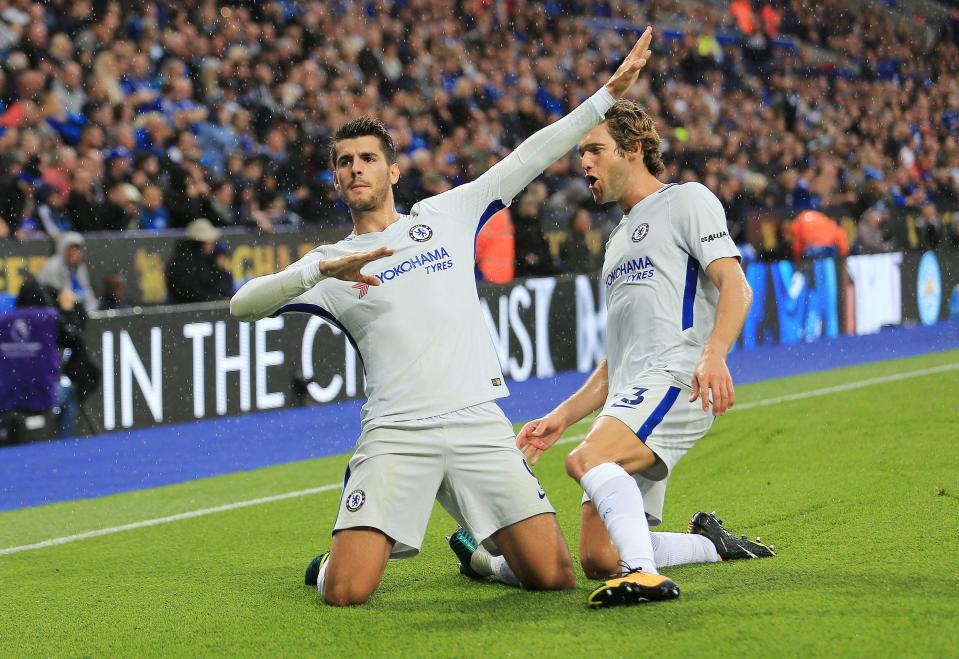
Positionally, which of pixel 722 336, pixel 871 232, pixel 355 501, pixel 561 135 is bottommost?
pixel 355 501

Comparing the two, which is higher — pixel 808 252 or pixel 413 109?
pixel 413 109

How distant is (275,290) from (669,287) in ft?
4.80

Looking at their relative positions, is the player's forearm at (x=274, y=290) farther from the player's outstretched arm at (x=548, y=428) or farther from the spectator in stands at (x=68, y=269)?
the spectator in stands at (x=68, y=269)

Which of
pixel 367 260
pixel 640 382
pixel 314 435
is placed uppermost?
pixel 367 260

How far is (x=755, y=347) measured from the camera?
1575 cm

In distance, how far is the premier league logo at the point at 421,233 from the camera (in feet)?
17.2

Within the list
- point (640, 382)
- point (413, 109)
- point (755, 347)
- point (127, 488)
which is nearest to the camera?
point (640, 382)

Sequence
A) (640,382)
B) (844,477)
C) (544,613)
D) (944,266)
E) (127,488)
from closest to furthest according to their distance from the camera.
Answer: (544,613) → (640,382) → (844,477) → (127,488) → (944,266)

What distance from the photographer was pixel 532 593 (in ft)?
16.5

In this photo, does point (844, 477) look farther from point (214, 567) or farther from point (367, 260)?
point (367, 260)

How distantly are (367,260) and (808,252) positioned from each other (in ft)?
45.6

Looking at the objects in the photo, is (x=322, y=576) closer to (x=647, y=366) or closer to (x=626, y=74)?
(x=647, y=366)

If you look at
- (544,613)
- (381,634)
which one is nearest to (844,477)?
(544,613)

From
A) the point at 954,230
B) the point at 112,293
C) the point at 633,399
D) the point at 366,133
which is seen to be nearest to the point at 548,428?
the point at 633,399
